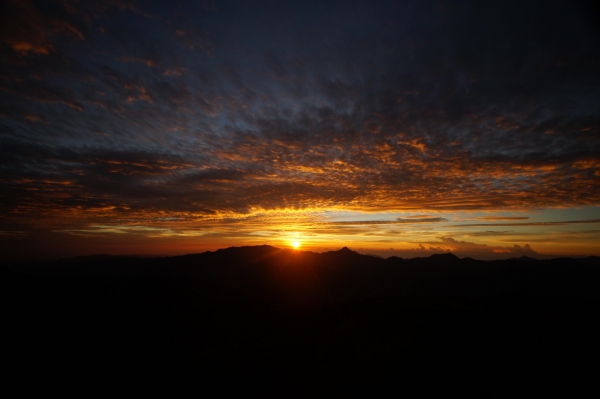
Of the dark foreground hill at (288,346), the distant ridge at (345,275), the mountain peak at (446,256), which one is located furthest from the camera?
the mountain peak at (446,256)

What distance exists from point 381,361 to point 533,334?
777 inches

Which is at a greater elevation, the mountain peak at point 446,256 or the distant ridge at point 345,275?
the mountain peak at point 446,256

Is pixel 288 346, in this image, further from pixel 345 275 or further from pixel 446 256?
pixel 446 256

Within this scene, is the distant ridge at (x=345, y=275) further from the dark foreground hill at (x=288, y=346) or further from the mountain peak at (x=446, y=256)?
the dark foreground hill at (x=288, y=346)

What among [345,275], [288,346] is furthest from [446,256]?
[288,346]

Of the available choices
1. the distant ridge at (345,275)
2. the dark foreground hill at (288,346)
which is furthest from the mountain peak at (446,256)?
the dark foreground hill at (288,346)

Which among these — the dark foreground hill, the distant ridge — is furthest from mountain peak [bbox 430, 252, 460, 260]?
the dark foreground hill

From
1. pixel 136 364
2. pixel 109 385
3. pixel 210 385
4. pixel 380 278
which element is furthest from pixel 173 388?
pixel 380 278

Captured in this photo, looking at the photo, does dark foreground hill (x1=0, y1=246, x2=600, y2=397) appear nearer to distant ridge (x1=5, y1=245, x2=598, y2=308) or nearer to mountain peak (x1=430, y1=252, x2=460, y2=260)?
distant ridge (x1=5, y1=245, x2=598, y2=308)

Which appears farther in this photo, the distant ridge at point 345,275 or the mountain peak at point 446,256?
the mountain peak at point 446,256

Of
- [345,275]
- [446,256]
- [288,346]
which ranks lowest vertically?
[345,275]

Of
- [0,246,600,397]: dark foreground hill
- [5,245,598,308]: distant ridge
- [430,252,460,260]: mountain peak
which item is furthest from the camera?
[430,252,460,260]: mountain peak

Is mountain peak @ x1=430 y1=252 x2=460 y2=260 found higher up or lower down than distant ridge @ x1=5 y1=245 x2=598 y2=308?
higher up

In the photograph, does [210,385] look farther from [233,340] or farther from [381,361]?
[381,361]
